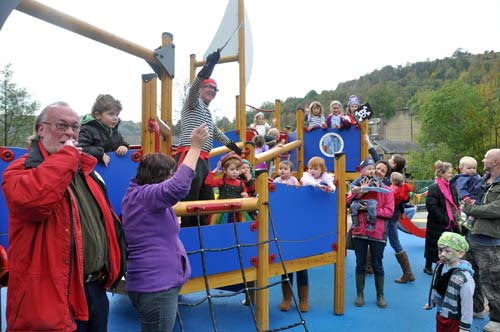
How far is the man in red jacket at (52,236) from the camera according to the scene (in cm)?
167

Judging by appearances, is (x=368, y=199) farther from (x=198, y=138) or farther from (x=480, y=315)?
(x=198, y=138)

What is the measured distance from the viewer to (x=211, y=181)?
13.2ft

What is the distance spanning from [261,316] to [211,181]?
120 centimetres

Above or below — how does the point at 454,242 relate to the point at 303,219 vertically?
below

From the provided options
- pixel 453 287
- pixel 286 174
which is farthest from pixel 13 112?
pixel 453 287

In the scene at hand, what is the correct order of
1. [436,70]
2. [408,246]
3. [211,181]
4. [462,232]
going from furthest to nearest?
[436,70], [408,246], [462,232], [211,181]

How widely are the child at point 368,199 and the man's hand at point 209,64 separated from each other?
2245 millimetres

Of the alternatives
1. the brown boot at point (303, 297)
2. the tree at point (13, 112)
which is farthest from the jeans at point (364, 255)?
the tree at point (13, 112)

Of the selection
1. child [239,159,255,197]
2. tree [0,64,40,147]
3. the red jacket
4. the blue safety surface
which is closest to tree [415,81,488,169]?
tree [0,64,40,147]

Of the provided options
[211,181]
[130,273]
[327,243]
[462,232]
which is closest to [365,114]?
[462,232]

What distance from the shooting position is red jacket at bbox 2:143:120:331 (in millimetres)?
1660

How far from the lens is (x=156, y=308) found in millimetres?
2242

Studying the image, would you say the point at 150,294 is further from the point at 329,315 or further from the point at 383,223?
the point at 383,223

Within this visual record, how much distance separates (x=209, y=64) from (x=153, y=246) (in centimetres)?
156
